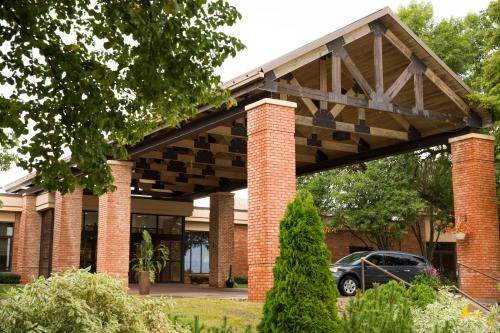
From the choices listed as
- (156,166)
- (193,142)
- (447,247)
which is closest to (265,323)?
(193,142)

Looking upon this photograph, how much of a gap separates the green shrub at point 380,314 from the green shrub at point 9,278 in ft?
85.9

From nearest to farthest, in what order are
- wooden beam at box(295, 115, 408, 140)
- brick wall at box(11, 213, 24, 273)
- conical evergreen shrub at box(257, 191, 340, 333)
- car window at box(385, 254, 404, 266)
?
conical evergreen shrub at box(257, 191, 340, 333), wooden beam at box(295, 115, 408, 140), car window at box(385, 254, 404, 266), brick wall at box(11, 213, 24, 273)

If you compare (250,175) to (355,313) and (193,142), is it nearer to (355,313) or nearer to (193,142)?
(193,142)

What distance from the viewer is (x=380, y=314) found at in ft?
21.8

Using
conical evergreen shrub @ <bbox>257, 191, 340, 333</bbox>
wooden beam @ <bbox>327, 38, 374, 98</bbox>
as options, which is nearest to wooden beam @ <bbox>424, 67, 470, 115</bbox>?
wooden beam @ <bbox>327, 38, 374, 98</bbox>

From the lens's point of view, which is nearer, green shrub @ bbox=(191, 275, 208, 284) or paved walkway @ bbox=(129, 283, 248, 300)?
paved walkway @ bbox=(129, 283, 248, 300)

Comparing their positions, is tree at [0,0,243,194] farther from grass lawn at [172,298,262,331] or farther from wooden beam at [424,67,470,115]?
wooden beam at [424,67,470,115]

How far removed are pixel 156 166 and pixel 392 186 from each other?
11609 mm

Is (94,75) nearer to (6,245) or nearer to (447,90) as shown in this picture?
(447,90)

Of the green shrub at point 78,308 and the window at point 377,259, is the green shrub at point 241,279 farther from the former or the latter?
the green shrub at point 78,308

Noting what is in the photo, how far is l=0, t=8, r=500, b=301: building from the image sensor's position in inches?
587

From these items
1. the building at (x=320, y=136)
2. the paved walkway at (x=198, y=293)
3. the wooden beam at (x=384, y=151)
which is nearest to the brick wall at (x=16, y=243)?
the building at (x=320, y=136)

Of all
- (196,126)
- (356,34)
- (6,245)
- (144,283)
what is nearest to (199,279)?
(6,245)

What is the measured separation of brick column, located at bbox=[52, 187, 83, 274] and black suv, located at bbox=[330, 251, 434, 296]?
36.3ft
